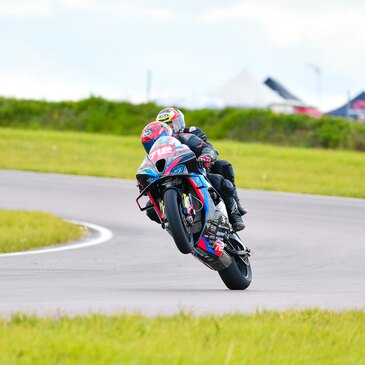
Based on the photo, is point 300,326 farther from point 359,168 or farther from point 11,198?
point 359,168

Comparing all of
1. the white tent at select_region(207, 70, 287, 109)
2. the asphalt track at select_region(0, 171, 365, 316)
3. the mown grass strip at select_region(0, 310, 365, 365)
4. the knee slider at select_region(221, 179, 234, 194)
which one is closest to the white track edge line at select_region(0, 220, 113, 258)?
the asphalt track at select_region(0, 171, 365, 316)

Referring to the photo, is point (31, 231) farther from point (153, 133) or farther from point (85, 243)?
point (153, 133)

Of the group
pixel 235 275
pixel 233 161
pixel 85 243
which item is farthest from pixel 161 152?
pixel 233 161

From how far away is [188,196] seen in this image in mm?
9523

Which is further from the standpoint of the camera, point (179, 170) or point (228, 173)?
point (228, 173)

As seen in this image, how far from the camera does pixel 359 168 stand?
30031mm

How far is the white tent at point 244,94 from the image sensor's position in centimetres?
4688

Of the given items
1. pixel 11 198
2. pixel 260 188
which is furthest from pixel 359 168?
pixel 11 198

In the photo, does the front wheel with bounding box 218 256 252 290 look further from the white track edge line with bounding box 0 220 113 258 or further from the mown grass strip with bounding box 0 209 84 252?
the mown grass strip with bounding box 0 209 84 252

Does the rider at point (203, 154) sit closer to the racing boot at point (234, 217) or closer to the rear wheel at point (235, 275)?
the racing boot at point (234, 217)

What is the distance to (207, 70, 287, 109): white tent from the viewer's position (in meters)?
46.9

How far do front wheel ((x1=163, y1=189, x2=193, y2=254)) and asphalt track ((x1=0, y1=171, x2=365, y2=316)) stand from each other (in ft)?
1.30

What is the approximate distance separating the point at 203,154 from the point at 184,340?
4.11 metres

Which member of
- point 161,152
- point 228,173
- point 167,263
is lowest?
point 167,263
